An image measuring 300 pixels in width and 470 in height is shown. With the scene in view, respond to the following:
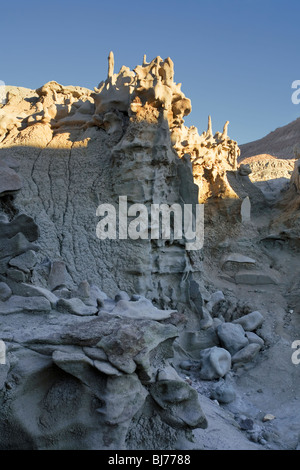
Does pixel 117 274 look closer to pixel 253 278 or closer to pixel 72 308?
pixel 72 308

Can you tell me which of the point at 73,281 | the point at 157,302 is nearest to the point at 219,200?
the point at 157,302

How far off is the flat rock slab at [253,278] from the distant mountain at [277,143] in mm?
20139

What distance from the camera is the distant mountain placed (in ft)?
90.5

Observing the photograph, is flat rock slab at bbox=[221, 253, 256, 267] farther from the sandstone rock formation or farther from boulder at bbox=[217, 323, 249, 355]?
boulder at bbox=[217, 323, 249, 355]

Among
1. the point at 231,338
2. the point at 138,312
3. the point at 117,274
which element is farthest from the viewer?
the point at 231,338

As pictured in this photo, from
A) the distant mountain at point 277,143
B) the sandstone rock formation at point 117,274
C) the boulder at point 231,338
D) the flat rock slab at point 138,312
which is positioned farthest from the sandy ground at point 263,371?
the distant mountain at point 277,143

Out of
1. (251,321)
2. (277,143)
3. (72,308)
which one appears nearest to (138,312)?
(72,308)

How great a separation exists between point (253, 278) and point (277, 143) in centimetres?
2371

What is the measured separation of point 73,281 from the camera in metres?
5.22

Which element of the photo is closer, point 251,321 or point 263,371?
point 263,371

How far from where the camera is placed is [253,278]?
26.7 ft

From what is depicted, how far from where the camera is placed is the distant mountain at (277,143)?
27594mm

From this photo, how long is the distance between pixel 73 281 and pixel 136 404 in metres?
2.84

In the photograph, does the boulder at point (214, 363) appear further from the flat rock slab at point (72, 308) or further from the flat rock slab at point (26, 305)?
the flat rock slab at point (26, 305)
